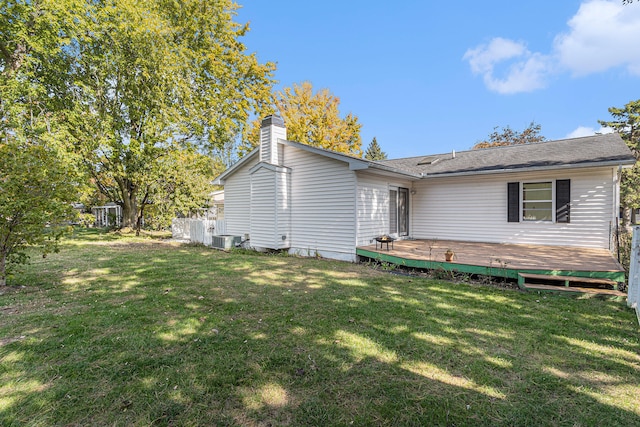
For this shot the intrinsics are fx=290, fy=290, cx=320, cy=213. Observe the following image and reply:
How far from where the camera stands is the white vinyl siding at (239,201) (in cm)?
1190

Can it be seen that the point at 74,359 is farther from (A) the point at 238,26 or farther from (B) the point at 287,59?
(B) the point at 287,59

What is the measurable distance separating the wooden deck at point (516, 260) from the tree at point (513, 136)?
65.9 ft

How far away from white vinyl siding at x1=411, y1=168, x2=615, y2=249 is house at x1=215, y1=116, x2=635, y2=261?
2 centimetres

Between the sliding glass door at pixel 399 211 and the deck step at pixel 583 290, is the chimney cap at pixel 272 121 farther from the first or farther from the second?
the deck step at pixel 583 290

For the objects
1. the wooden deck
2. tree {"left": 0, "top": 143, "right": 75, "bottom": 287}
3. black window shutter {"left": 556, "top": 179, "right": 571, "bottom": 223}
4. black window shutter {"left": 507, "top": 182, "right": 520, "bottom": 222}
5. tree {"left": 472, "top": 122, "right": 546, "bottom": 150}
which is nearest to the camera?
tree {"left": 0, "top": 143, "right": 75, "bottom": 287}

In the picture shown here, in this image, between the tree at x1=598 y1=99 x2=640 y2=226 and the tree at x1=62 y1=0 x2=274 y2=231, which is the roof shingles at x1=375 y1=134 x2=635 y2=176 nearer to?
the tree at x1=62 y1=0 x2=274 y2=231

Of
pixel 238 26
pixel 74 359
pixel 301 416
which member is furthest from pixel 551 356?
pixel 238 26

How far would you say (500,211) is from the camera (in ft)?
31.9

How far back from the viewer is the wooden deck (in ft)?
18.0

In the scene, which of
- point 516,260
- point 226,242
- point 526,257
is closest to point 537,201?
point 526,257

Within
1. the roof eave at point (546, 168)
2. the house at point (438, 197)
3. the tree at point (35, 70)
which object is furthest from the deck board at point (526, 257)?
the tree at point (35, 70)

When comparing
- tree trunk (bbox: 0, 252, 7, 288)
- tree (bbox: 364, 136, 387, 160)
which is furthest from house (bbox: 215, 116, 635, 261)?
tree (bbox: 364, 136, 387, 160)

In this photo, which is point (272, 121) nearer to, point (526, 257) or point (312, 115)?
point (526, 257)

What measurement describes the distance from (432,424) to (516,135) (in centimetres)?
3226
